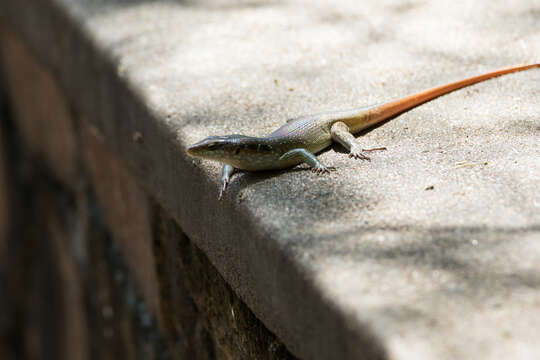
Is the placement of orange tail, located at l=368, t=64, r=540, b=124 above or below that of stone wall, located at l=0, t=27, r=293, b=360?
above

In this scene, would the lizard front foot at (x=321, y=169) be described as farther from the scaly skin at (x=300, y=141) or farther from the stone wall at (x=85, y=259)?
the stone wall at (x=85, y=259)

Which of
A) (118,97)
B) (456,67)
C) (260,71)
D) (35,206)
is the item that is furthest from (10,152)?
(456,67)

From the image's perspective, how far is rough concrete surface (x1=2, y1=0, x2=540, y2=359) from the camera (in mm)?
1347

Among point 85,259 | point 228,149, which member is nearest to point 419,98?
point 228,149

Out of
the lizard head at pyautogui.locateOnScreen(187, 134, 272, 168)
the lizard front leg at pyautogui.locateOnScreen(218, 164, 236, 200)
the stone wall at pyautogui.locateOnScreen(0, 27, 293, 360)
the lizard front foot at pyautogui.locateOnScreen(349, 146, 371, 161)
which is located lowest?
the stone wall at pyautogui.locateOnScreen(0, 27, 293, 360)

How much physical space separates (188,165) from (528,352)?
1.23m

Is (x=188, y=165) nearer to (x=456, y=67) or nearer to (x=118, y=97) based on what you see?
(x=118, y=97)

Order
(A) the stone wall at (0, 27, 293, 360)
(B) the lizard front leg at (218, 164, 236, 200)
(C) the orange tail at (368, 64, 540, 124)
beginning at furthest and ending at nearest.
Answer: (A) the stone wall at (0, 27, 293, 360)
(C) the orange tail at (368, 64, 540, 124)
(B) the lizard front leg at (218, 164, 236, 200)

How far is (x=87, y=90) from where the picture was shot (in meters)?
3.18

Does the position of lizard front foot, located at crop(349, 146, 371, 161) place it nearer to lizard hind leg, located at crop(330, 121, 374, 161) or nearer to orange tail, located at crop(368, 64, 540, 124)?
lizard hind leg, located at crop(330, 121, 374, 161)

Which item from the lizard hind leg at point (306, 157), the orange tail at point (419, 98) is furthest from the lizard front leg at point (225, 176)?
the orange tail at point (419, 98)

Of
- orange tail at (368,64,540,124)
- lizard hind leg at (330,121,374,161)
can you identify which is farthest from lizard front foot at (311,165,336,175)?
orange tail at (368,64,540,124)

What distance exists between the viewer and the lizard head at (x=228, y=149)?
6.47ft

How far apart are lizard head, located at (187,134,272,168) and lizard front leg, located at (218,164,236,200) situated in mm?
23
